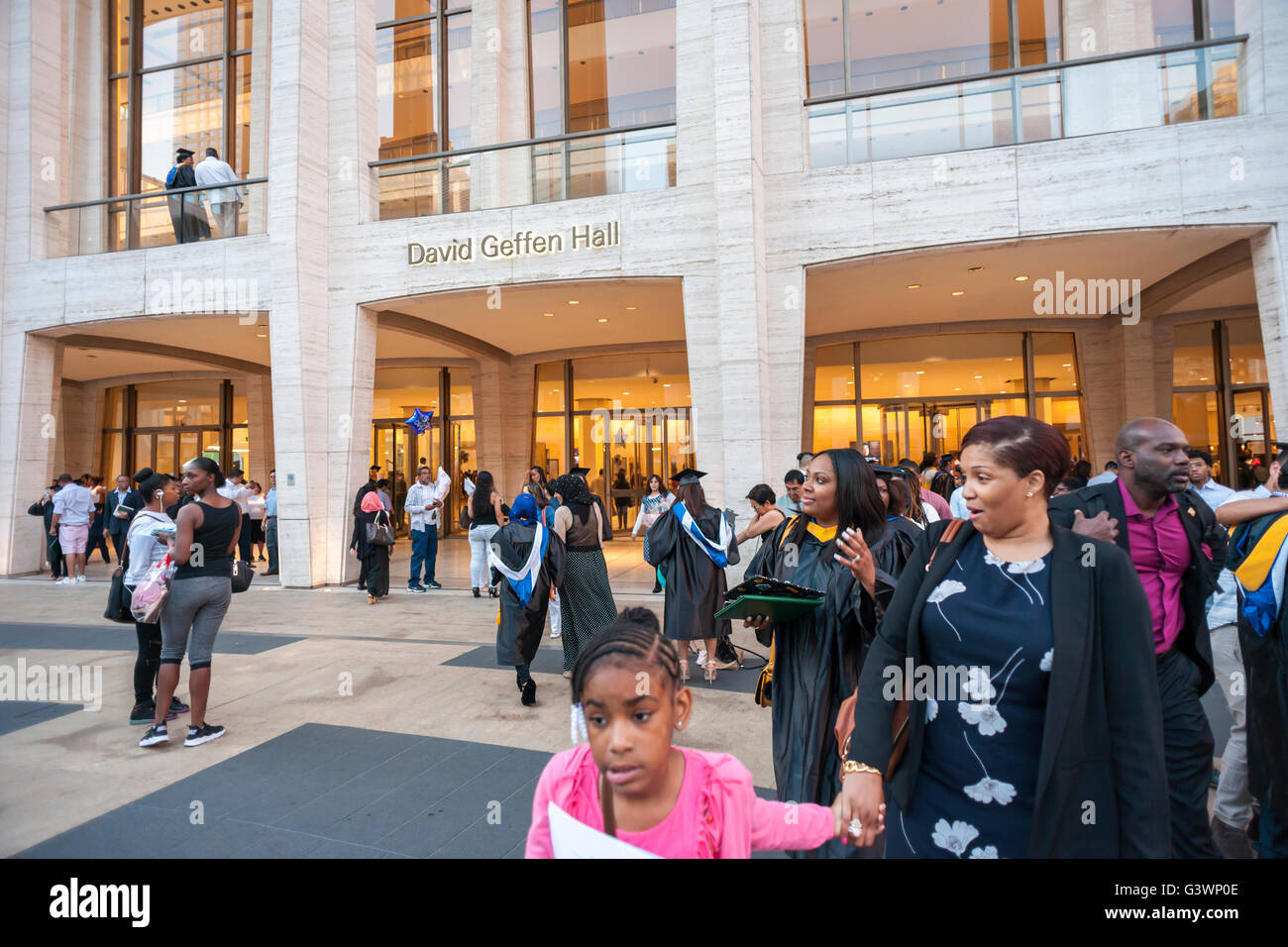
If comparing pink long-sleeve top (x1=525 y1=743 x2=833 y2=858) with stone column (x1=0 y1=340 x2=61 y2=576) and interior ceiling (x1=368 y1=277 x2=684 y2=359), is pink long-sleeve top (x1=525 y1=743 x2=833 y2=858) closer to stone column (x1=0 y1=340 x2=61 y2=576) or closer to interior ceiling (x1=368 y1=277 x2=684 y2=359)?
interior ceiling (x1=368 y1=277 x2=684 y2=359)

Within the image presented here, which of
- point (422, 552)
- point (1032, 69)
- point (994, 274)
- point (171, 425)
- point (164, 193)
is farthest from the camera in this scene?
point (171, 425)

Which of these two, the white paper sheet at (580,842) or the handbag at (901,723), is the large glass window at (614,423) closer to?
the handbag at (901,723)

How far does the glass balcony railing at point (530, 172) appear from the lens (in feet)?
37.5

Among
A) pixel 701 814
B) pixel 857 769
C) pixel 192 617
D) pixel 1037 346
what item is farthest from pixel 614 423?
pixel 701 814

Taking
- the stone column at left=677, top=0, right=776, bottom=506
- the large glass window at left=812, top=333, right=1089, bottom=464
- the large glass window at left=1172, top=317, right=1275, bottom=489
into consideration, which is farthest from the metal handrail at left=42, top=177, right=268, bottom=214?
the large glass window at left=1172, top=317, right=1275, bottom=489

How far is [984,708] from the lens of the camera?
6.15 feet

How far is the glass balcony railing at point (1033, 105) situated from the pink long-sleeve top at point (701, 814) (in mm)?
10835

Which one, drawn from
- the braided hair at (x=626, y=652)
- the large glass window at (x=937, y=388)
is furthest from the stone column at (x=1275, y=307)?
the braided hair at (x=626, y=652)

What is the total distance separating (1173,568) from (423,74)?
16.9 metres

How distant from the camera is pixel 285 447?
39.5ft

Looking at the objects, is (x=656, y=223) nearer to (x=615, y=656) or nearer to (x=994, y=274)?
(x=994, y=274)

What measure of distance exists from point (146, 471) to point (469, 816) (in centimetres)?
414
